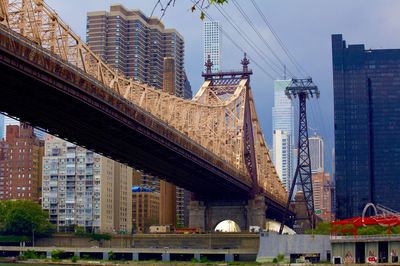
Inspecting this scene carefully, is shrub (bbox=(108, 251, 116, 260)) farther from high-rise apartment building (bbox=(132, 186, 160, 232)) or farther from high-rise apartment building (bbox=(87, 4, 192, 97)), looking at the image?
high-rise apartment building (bbox=(87, 4, 192, 97))

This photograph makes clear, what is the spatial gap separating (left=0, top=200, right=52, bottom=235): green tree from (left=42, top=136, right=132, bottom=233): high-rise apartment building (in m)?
10.1

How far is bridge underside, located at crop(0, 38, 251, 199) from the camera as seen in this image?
1939 inches

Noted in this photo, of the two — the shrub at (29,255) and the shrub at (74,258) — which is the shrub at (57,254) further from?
the shrub at (74,258)

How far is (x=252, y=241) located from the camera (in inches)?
3880

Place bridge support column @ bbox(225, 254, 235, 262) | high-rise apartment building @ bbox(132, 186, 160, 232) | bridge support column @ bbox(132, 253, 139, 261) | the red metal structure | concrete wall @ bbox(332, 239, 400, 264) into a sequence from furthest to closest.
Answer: high-rise apartment building @ bbox(132, 186, 160, 232) → bridge support column @ bbox(132, 253, 139, 261) → bridge support column @ bbox(225, 254, 235, 262) → the red metal structure → concrete wall @ bbox(332, 239, 400, 264)

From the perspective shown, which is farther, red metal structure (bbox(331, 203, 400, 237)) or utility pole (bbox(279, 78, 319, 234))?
utility pole (bbox(279, 78, 319, 234))

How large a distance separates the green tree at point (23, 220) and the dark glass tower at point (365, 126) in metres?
68.9

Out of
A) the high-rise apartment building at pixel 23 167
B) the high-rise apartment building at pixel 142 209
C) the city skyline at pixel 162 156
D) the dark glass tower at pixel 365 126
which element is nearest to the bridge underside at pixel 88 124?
the city skyline at pixel 162 156

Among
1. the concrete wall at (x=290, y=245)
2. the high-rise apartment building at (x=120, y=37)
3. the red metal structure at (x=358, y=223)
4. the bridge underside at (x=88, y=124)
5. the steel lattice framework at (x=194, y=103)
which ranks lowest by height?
the concrete wall at (x=290, y=245)

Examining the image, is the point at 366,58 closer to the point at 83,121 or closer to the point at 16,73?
the point at 83,121

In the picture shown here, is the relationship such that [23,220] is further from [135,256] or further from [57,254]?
[135,256]

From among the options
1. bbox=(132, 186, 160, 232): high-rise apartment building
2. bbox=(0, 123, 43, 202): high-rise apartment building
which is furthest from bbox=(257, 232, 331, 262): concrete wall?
bbox=(0, 123, 43, 202): high-rise apartment building

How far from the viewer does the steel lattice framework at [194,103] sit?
4953 centimetres

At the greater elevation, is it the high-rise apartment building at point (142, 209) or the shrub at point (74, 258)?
the high-rise apartment building at point (142, 209)
